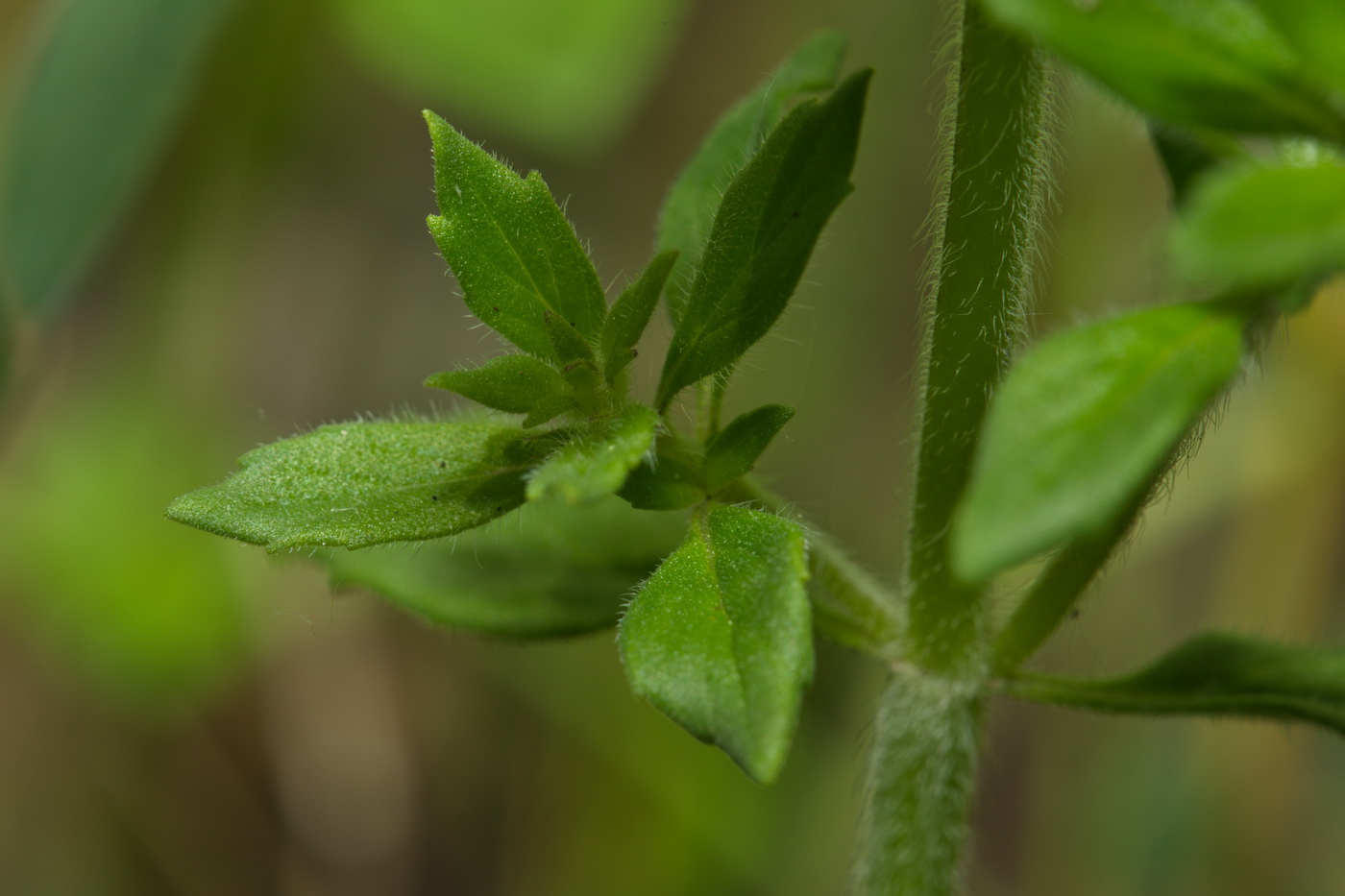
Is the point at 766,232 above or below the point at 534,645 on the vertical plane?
above

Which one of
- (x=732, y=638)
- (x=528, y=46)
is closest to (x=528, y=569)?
(x=732, y=638)

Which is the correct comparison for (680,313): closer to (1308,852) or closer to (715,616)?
(715,616)

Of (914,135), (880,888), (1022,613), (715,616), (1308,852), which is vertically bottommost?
(1308,852)

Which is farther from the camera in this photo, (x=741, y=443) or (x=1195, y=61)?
A: (x=741, y=443)

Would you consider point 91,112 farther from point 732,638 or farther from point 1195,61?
point 1195,61

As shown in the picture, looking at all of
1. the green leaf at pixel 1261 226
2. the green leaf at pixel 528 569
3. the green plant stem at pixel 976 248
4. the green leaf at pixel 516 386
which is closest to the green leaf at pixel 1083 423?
the green leaf at pixel 1261 226

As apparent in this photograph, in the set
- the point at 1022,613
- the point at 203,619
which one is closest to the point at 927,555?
the point at 1022,613

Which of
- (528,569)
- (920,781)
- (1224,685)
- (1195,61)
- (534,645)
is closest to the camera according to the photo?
(1195,61)
